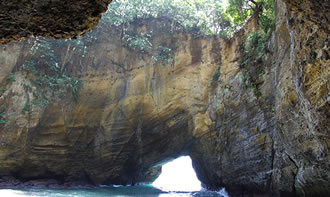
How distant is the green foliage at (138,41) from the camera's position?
14641 millimetres

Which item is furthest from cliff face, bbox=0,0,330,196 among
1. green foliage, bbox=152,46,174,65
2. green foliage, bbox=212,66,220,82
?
green foliage, bbox=152,46,174,65

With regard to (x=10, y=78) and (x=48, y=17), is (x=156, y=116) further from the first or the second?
(x=48, y=17)

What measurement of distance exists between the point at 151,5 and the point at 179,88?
5.55m

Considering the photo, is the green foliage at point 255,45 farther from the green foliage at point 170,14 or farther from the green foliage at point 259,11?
the green foliage at point 170,14

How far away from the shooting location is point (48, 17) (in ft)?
7.71

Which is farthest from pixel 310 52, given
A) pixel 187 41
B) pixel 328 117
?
pixel 187 41

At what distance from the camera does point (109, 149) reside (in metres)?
14.7

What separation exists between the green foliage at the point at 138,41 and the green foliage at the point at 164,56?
25.8 inches

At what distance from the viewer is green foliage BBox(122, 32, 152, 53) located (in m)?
14.6

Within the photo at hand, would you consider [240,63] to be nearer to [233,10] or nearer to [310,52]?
[233,10]

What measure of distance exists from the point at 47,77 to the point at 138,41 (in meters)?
5.35

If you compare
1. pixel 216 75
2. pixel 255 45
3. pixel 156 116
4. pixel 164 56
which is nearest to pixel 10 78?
pixel 156 116

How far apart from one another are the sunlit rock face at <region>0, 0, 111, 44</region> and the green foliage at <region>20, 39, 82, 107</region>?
38.1 ft

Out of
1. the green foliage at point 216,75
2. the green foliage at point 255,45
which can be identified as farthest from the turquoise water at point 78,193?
the green foliage at point 255,45
